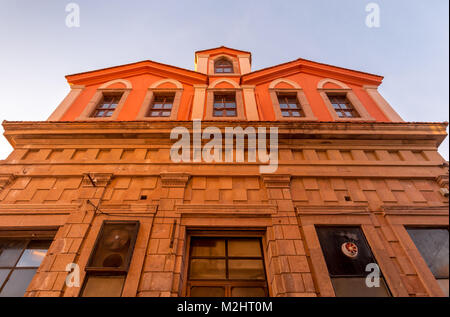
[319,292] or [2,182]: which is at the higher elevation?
[2,182]

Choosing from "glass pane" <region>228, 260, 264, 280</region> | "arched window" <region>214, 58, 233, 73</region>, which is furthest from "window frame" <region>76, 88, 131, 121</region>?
"glass pane" <region>228, 260, 264, 280</region>

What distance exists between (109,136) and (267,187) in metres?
5.71

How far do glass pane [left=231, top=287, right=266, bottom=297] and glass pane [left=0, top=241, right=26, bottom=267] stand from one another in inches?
221

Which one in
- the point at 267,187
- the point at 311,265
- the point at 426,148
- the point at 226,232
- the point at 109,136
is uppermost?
the point at 109,136

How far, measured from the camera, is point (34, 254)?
241 inches

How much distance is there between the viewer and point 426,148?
26.7 feet

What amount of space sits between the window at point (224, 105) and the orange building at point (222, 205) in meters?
0.11

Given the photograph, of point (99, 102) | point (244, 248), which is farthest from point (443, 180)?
point (99, 102)

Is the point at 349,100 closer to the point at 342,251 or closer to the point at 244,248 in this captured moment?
the point at 342,251

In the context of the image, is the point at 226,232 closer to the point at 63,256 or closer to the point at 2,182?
the point at 63,256

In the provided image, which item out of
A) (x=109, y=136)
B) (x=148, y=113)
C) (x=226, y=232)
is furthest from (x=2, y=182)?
(x=226, y=232)

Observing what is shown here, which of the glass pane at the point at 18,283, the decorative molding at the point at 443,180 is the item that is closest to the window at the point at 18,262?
the glass pane at the point at 18,283

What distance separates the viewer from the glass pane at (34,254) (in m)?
5.95

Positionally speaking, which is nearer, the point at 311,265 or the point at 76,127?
the point at 311,265
